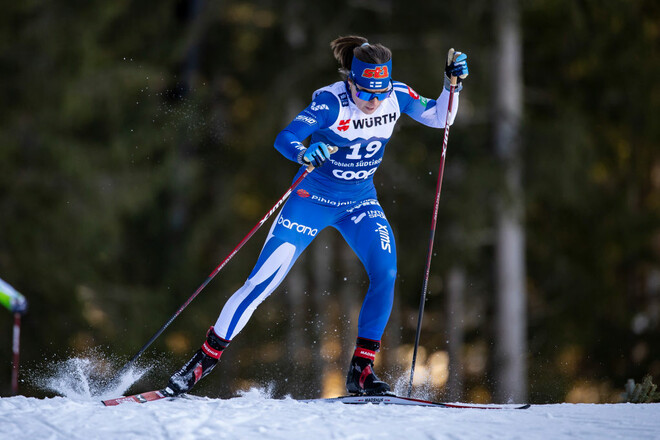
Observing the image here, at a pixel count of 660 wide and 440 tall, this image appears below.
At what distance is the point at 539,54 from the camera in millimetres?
13547

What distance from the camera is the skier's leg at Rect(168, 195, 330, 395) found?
4871 millimetres

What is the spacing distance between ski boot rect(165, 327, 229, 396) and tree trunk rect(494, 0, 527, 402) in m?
6.61

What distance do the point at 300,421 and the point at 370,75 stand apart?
1982 millimetres

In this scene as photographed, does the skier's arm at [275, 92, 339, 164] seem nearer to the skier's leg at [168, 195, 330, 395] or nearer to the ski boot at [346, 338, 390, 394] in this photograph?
the skier's leg at [168, 195, 330, 395]

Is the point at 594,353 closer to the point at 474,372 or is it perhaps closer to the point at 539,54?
the point at 474,372

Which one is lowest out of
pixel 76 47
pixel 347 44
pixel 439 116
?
pixel 439 116

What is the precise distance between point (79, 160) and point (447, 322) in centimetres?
666

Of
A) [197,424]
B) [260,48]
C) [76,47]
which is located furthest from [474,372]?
[197,424]

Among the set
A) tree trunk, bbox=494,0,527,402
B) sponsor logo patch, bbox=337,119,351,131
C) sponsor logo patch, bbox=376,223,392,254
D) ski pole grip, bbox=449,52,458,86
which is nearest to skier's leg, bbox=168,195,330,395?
sponsor logo patch, bbox=376,223,392,254

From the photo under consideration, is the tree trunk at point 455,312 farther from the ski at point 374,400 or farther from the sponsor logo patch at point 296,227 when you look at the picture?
the sponsor logo patch at point 296,227

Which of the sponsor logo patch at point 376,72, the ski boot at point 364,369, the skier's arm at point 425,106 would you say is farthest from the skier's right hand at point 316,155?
the ski boot at point 364,369

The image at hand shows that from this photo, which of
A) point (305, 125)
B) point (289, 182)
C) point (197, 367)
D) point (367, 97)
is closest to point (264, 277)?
point (197, 367)

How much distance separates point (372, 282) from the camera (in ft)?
16.6

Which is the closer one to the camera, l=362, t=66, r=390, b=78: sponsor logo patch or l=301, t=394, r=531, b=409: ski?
l=362, t=66, r=390, b=78: sponsor logo patch
